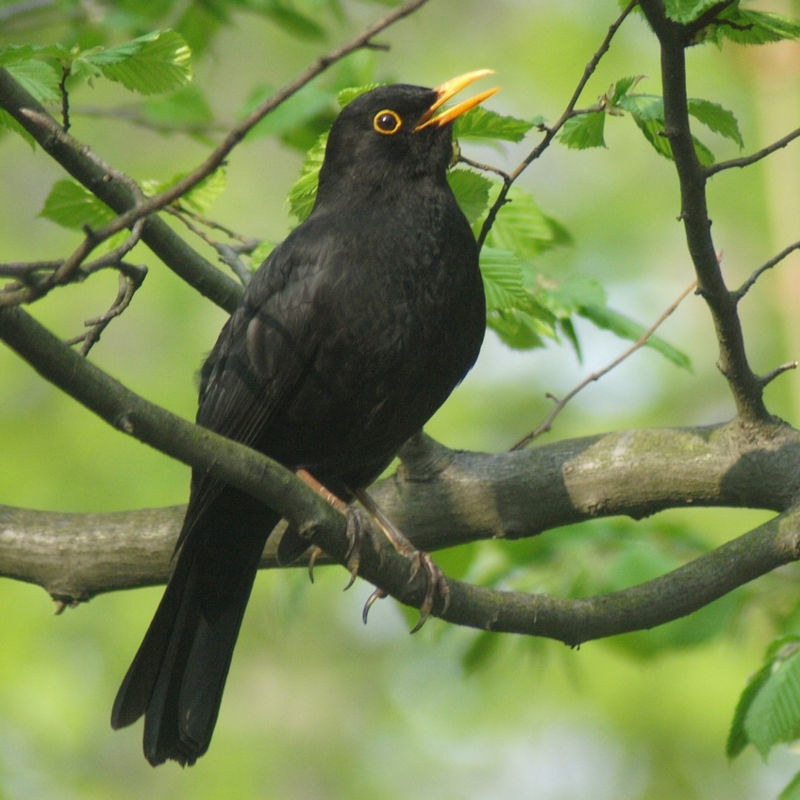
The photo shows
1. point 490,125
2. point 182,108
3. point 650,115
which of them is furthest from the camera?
point 182,108

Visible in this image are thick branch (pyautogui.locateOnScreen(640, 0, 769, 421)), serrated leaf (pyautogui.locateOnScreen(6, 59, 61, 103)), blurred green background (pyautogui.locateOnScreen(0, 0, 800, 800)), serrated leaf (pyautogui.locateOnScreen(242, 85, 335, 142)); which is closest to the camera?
thick branch (pyautogui.locateOnScreen(640, 0, 769, 421))

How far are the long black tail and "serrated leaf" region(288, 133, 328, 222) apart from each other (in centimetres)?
106

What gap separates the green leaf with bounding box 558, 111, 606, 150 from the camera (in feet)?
11.4

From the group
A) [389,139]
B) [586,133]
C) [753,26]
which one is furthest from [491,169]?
[753,26]

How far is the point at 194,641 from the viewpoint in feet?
14.1

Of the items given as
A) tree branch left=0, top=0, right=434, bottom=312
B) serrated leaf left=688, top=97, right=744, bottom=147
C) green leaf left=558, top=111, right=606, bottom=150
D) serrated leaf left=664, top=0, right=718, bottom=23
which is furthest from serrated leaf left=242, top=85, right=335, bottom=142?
serrated leaf left=664, top=0, right=718, bottom=23

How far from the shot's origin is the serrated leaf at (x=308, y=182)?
4.20 metres

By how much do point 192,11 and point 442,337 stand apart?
2390 mm

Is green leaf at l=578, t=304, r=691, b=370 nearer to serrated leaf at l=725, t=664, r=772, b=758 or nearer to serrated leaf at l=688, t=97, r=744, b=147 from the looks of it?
serrated leaf at l=688, t=97, r=744, b=147

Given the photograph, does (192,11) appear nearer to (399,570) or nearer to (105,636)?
(399,570)

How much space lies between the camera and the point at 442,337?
3.86 meters

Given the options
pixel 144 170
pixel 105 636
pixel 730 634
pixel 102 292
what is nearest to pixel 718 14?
pixel 730 634

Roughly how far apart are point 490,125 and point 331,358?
2.86 feet

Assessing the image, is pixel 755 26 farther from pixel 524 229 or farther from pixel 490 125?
pixel 524 229
